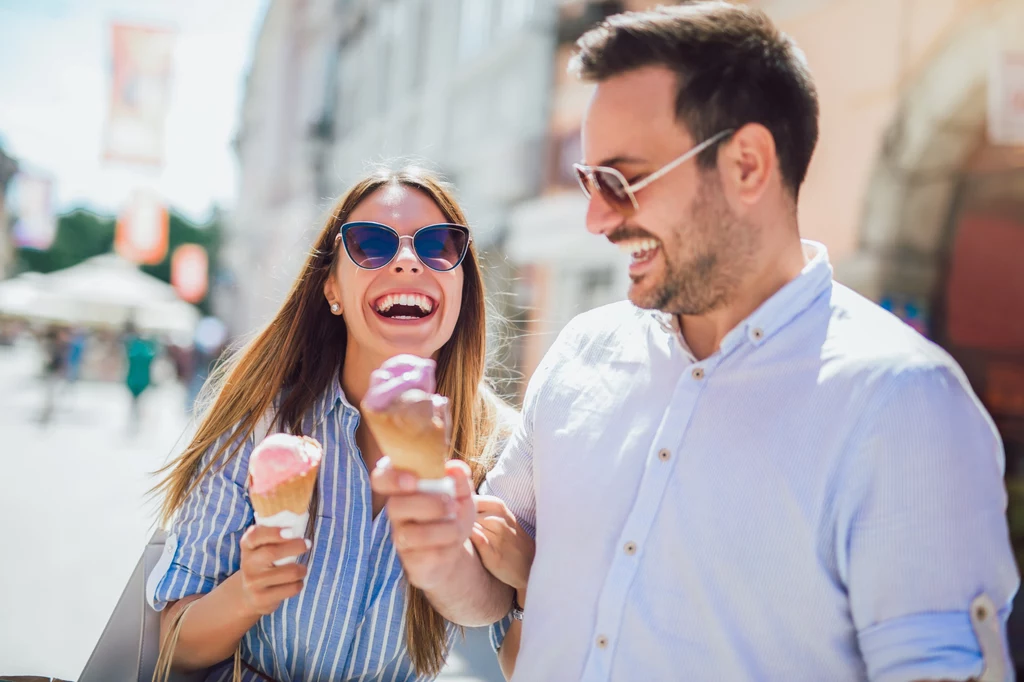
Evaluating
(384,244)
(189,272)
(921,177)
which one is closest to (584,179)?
(384,244)

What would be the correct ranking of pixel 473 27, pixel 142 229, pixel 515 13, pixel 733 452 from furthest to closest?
pixel 142 229 < pixel 473 27 < pixel 515 13 < pixel 733 452

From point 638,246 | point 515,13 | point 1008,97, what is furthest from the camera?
point 515,13

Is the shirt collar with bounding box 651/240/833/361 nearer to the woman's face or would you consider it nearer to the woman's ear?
the woman's face

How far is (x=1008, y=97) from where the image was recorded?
16.3 ft

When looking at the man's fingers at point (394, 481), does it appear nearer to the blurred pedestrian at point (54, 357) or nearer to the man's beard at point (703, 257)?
the man's beard at point (703, 257)

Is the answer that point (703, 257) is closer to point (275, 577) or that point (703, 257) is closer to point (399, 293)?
point (399, 293)

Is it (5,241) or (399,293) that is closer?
(399,293)

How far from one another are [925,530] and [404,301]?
129 cm

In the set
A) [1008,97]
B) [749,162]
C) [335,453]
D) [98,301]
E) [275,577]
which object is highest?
[1008,97]

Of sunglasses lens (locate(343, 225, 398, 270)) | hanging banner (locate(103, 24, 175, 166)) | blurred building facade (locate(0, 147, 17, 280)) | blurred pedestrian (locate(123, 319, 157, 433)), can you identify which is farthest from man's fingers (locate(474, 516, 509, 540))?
blurred building facade (locate(0, 147, 17, 280))

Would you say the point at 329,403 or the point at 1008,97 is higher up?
the point at 1008,97

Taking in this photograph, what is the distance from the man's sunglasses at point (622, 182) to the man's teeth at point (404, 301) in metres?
0.59

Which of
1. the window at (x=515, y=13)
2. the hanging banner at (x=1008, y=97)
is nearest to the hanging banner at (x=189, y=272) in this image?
the window at (x=515, y=13)

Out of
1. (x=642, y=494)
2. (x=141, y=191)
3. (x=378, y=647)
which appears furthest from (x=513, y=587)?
(x=141, y=191)
